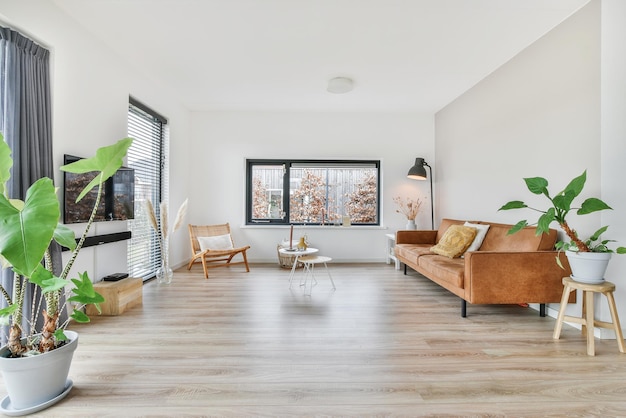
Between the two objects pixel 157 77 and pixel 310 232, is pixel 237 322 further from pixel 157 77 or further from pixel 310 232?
pixel 157 77

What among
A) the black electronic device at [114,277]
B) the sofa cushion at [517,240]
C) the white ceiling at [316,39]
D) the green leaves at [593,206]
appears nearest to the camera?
the green leaves at [593,206]

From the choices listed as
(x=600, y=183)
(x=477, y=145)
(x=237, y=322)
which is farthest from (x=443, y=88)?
(x=237, y=322)

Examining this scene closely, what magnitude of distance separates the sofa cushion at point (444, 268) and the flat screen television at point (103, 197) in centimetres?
343

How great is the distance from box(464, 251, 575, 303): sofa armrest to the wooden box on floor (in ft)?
10.5

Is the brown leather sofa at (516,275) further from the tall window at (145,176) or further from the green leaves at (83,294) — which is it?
the tall window at (145,176)

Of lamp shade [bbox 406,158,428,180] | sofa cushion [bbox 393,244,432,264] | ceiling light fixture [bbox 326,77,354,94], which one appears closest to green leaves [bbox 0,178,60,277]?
ceiling light fixture [bbox 326,77,354,94]

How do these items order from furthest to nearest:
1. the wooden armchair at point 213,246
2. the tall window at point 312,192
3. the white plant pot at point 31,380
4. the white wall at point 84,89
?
the tall window at point 312,192 → the wooden armchair at point 213,246 → the white wall at point 84,89 → the white plant pot at point 31,380

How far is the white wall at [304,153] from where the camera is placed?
5422mm

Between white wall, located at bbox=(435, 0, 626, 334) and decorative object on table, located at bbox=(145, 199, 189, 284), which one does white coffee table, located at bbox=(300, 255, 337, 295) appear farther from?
white wall, located at bbox=(435, 0, 626, 334)

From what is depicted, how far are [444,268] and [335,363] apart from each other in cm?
167

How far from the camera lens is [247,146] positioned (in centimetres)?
545

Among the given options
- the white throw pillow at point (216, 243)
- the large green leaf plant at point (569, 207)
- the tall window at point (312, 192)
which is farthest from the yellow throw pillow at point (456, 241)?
the white throw pillow at point (216, 243)

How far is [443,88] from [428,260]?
2459 millimetres

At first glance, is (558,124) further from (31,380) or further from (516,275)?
(31,380)
